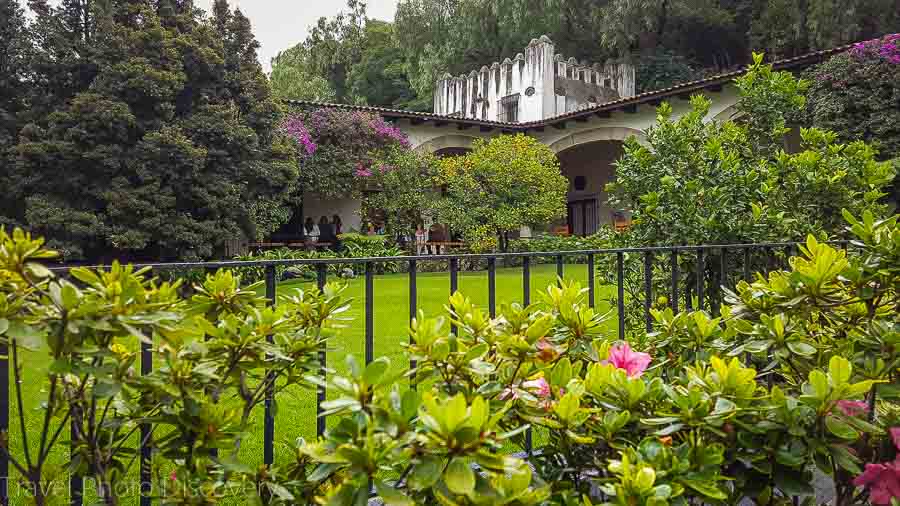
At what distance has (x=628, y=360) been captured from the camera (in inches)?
55.5

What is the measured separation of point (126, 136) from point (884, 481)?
1204 cm

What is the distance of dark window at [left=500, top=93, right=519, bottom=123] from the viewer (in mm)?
20844

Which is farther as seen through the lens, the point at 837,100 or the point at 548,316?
the point at 837,100

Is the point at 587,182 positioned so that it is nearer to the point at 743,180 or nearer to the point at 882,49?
the point at 882,49

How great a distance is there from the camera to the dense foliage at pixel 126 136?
10.8 metres

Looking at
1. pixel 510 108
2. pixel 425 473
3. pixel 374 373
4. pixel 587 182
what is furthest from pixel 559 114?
pixel 425 473

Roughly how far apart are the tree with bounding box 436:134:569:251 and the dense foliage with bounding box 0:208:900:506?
13.0 meters

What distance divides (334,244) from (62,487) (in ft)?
51.7

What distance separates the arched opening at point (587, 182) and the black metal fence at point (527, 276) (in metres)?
16.7

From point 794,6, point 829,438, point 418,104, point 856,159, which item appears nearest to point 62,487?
point 829,438

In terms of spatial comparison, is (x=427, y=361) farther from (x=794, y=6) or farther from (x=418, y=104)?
(x=418, y=104)

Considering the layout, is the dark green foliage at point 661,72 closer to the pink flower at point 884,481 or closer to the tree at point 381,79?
the tree at point 381,79

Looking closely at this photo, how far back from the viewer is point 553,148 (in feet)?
60.8

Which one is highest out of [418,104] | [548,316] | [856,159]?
[418,104]
